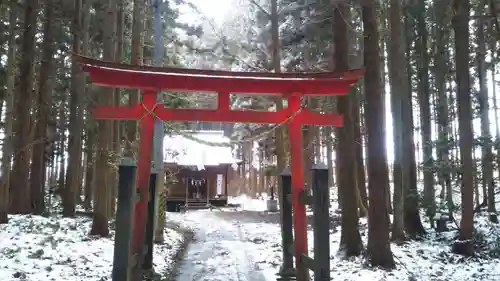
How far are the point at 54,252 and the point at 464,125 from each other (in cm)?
951

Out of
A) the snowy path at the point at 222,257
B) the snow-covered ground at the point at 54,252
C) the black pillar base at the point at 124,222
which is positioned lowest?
the snowy path at the point at 222,257

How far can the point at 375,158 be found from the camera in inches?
344

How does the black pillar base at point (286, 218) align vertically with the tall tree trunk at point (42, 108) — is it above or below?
below

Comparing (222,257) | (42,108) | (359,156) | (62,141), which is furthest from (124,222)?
(62,141)

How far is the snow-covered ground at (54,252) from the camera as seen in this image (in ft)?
23.2

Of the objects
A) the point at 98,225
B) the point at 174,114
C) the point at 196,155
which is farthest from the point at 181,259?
the point at 196,155

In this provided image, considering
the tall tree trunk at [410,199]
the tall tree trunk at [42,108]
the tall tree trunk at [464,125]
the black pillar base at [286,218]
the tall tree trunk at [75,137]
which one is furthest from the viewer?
the tall tree trunk at [42,108]

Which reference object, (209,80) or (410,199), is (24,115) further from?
(410,199)

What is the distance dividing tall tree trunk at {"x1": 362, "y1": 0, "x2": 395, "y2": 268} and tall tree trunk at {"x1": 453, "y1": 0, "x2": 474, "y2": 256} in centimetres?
225

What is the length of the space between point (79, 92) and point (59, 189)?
8.61 m

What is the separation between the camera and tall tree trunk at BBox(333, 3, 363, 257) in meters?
9.85

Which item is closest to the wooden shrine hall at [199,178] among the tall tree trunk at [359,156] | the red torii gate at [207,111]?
the tall tree trunk at [359,156]

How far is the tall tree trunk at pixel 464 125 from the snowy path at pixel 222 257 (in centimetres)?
479

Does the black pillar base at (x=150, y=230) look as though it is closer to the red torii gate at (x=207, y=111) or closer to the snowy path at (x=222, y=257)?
the snowy path at (x=222, y=257)
